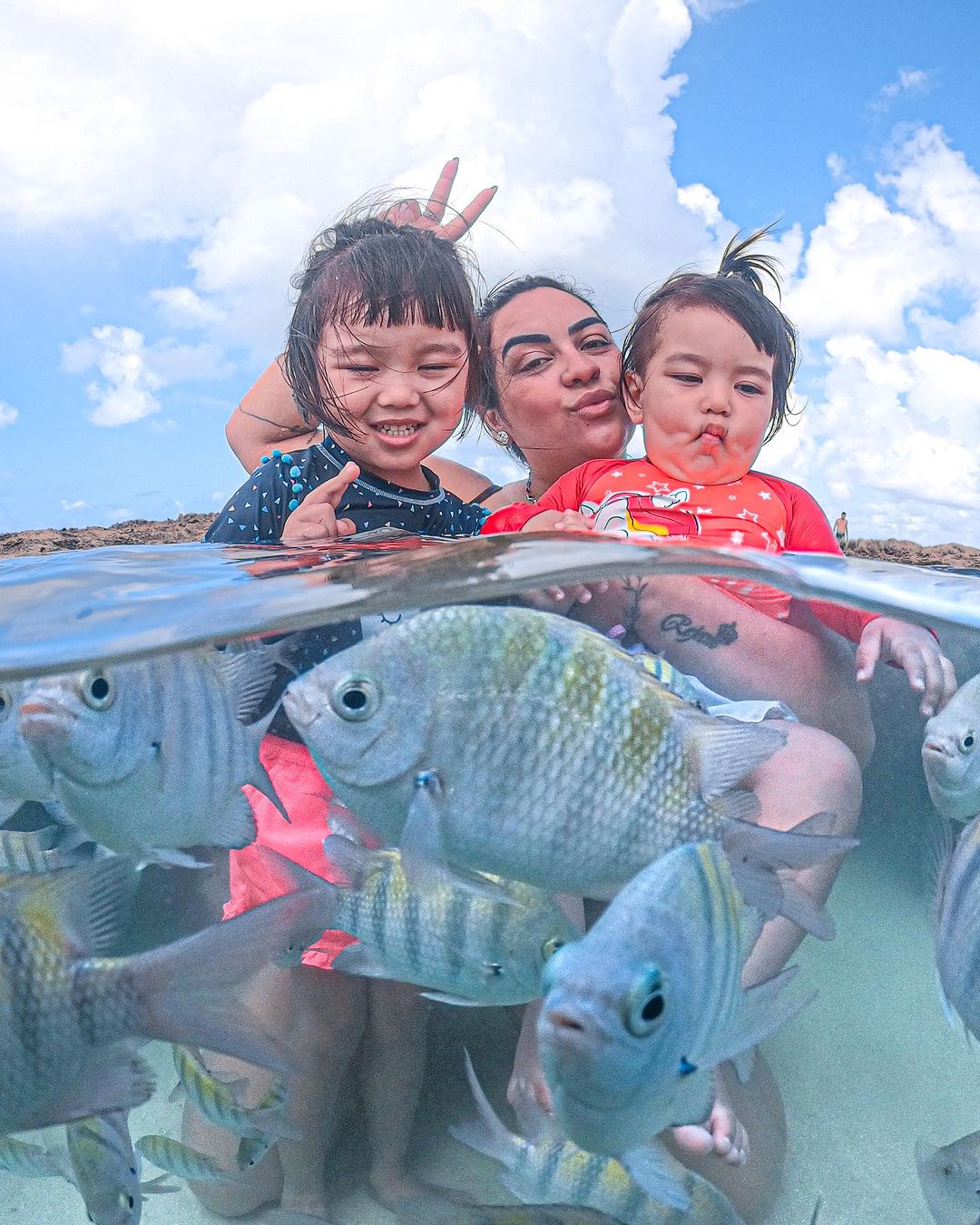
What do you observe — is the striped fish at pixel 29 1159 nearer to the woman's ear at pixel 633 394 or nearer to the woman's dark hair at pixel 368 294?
the woman's dark hair at pixel 368 294

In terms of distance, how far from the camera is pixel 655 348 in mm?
3014

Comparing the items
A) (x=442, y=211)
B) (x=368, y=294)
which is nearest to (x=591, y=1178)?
(x=368, y=294)

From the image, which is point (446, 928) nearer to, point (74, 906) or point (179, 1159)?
point (74, 906)

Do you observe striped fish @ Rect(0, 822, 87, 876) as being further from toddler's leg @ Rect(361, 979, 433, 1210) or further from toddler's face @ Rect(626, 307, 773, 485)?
toddler's face @ Rect(626, 307, 773, 485)

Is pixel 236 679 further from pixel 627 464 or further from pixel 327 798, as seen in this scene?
pixel 627 464

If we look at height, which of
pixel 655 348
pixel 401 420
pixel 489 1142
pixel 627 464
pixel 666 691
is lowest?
pixel 489 1142

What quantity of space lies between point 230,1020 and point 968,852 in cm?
128

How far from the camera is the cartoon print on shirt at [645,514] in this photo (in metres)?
2.75

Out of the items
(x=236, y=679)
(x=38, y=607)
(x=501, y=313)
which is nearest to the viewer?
(x=236, y=679)

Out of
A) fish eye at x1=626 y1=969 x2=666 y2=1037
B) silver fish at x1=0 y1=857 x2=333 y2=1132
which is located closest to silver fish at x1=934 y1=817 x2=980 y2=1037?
fish eye at x1=626 y1=969 x2=666 y2=1037

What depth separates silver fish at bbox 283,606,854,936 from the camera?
1.21 metres

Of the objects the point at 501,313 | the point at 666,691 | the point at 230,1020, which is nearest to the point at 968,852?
the point at 666,691

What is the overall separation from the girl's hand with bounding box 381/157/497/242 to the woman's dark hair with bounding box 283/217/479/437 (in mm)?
503

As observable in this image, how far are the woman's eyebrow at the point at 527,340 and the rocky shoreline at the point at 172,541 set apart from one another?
5.96 ft
